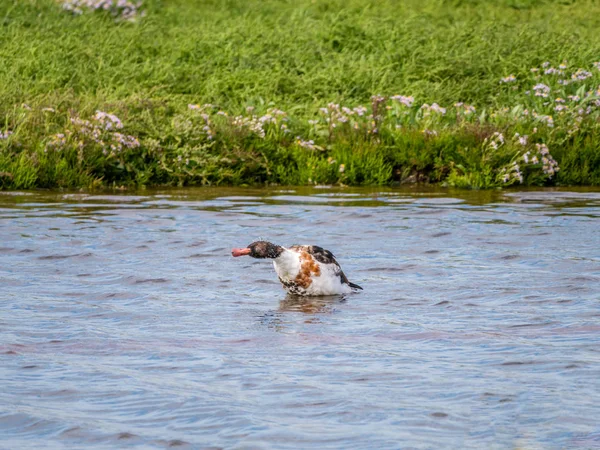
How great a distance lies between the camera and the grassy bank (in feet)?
48.6

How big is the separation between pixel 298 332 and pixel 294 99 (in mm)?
10127

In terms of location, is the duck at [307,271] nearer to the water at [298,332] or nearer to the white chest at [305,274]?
the white chest at [305,274]

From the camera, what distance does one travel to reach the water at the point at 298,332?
18.0ft

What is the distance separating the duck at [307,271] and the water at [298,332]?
0.40 ft

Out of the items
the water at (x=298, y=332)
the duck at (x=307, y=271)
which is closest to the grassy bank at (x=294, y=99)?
the water at (x=298, y=332)

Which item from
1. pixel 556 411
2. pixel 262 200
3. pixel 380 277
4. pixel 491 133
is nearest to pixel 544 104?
pixel 491 133

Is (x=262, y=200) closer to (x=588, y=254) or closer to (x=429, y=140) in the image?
(x=429, y=140)

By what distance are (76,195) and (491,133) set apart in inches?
204

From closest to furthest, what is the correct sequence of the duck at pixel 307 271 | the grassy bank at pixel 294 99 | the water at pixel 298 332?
the water at pixel 298 332, the duck at pixel 307 271, the grassy bank at pixel 294 99

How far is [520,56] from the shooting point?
18391mm

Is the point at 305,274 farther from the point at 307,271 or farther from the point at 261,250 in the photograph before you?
the point at 261,250

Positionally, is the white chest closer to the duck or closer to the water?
the duck

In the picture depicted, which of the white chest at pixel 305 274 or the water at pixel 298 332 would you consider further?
the white chest at pixel 305 274

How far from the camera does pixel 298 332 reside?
7480 millimetres
